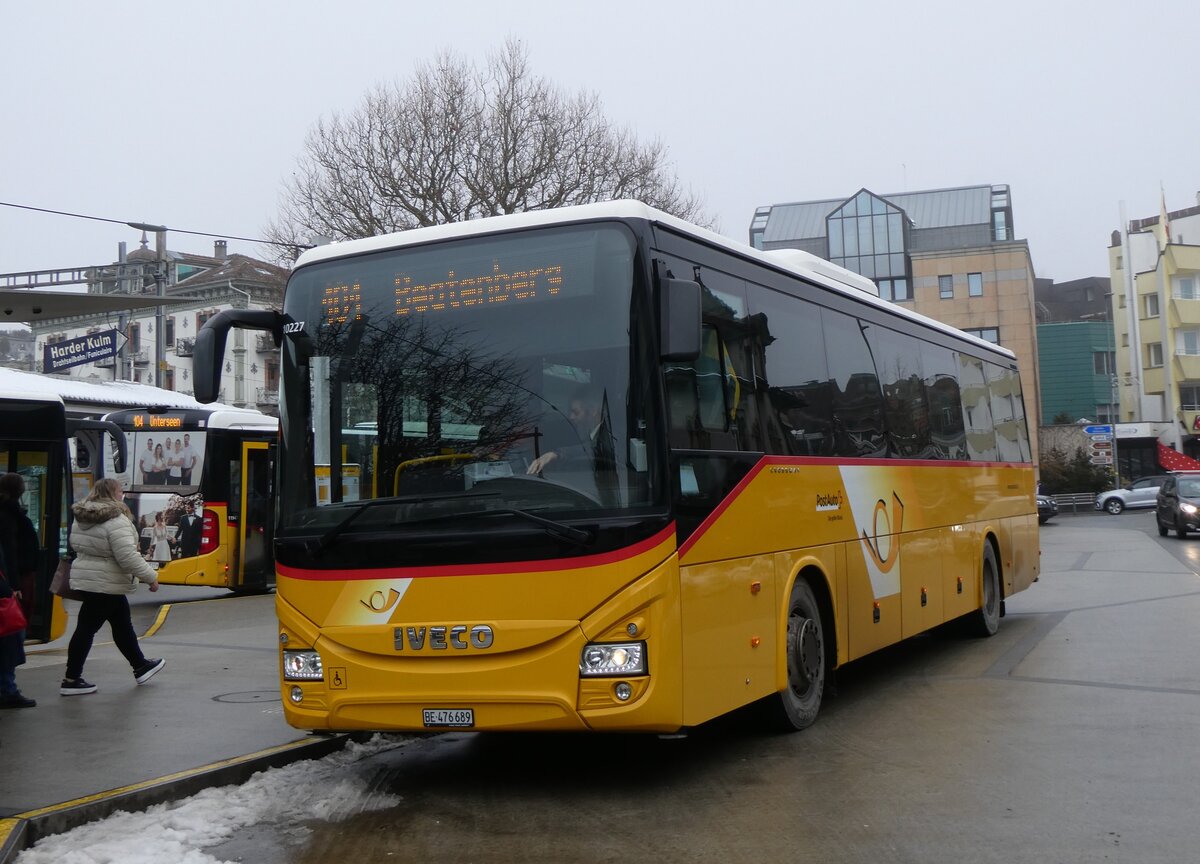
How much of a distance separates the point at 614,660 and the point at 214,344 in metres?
2.83

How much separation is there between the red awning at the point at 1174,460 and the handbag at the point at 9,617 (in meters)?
68.9

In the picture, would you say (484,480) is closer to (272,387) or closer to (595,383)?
(595,383)

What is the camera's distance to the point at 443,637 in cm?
671

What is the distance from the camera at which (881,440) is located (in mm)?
10398

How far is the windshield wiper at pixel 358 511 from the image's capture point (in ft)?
22.3

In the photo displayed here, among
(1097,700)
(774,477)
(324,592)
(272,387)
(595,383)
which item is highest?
(272,387)

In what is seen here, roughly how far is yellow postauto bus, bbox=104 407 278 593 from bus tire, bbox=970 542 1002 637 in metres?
12.1

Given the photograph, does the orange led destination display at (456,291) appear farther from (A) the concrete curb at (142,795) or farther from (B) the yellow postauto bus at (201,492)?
(B) the yellow postauto bus at (201,492)

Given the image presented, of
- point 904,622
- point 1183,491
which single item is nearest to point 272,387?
point 1183,491

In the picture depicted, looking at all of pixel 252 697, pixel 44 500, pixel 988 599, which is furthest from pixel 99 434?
pixel 988 599

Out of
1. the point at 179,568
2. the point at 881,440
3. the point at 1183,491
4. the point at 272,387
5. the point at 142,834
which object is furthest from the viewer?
the point at 272,387

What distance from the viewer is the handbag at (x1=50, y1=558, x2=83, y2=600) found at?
34.3ft

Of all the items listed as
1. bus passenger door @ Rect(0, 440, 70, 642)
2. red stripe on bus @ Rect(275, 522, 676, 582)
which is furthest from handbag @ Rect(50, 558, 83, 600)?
red stripe on bus @ Rect(275, 522, 676, 582)

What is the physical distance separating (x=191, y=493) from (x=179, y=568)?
1.21 metres
